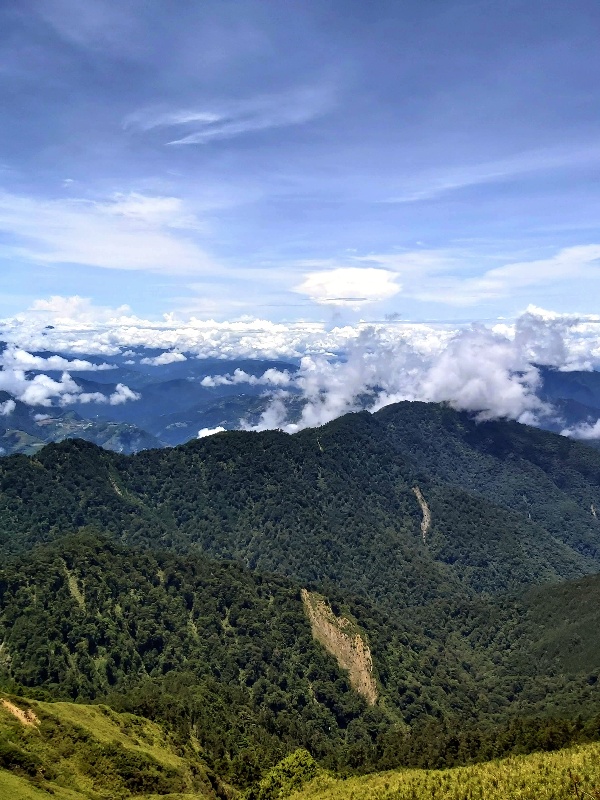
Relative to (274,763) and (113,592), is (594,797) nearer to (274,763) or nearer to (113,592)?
(274,763)

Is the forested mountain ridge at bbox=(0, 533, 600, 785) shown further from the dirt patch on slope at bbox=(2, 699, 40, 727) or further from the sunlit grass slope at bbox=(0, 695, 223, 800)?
the dirt patch on slope at bbox=(2, 699, 40, 727)

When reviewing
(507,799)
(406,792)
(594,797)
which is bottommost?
(406,792)

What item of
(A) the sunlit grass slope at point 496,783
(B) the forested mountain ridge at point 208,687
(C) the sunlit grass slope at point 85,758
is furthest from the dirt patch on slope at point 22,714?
(A) the sunlit grass slope at point 496,783

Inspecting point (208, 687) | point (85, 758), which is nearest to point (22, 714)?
point (85, 758)

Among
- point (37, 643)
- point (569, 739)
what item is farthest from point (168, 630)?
point (569, 739)

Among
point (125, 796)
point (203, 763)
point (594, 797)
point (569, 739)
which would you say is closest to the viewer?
point (594, 797)

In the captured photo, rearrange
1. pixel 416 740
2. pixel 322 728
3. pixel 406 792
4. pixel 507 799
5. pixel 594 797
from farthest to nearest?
pixel 322 728, pixel 416 740, pixel 406 792, pixel 507 799, pixel 594 797

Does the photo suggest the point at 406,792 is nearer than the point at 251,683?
Yes

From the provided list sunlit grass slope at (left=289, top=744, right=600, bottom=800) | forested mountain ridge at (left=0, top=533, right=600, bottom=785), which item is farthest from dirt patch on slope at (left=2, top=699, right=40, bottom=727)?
sunlit grass slope at (left=289, top=744, right=600, bottom=800)
